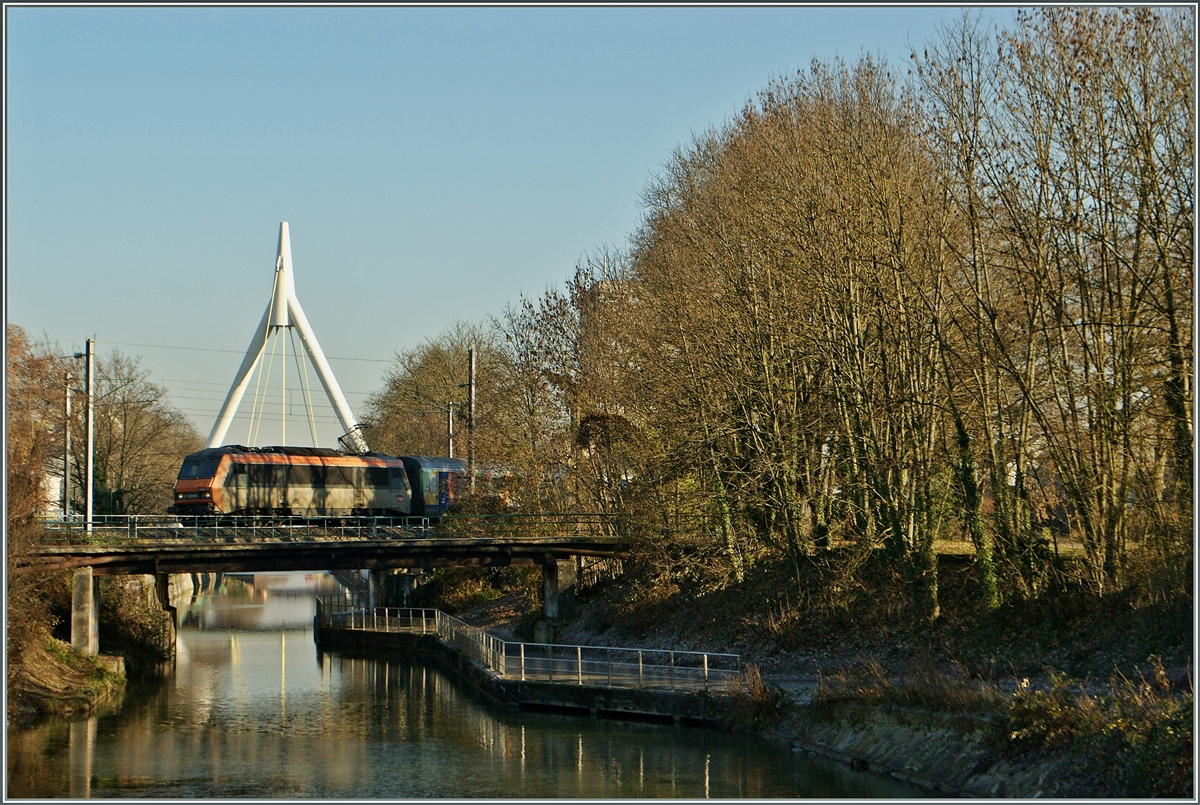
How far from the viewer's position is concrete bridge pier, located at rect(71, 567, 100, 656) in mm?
31844

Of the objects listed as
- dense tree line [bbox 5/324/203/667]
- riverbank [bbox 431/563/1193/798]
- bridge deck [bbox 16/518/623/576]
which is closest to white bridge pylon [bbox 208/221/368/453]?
dense tree line [bbox 5/324/203/667]

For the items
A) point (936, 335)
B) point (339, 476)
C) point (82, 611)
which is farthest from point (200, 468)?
point (936, 335)

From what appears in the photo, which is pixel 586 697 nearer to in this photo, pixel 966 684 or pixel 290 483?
pixel 966 684

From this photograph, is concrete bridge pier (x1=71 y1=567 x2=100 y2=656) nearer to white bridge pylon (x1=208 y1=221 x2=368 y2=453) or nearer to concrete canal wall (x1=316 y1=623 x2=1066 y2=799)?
concrete canal wall (x1=316 y1=623 x2=1066 y2=799)

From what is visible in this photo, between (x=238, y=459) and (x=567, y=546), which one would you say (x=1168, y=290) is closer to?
(x=567, y=546)

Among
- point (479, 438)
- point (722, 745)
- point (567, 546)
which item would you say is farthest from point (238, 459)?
point (722, 745)

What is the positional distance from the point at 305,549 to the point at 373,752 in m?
12.1

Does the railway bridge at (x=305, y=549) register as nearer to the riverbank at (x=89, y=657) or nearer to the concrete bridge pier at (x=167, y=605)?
the concrete bridge pier at (x=167, y=605)

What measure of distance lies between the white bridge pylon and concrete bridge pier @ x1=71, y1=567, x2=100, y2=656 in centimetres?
2411

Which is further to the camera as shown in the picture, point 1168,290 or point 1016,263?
point 1016,263

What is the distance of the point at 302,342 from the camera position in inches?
2447

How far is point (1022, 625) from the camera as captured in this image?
23672 mm

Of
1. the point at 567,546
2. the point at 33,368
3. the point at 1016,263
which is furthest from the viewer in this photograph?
the point at 567,546

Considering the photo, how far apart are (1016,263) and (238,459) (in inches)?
1172
